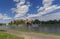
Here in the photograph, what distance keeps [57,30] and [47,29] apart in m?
6.12

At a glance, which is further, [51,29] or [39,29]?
[39,29]

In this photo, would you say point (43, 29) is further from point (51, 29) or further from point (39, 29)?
point (51, 29)

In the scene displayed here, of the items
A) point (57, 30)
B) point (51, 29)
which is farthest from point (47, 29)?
point (57, 30)

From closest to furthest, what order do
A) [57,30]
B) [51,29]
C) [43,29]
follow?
[57,30] → [51,29] → [43,29]

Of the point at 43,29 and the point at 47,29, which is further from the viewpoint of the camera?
the point at 43,29

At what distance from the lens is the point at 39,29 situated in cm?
4969

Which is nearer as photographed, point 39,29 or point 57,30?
point 57,30

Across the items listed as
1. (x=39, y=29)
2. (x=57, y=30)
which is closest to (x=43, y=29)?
(x=39, y=29)

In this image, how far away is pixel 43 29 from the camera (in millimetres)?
47781

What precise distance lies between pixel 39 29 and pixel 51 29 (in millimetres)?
8251

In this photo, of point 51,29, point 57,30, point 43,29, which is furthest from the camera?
point 43,29

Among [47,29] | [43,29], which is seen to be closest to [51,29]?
[47,29]

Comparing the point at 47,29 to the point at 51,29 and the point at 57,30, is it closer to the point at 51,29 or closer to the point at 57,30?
the point at 51,29

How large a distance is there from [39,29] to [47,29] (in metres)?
5.51
